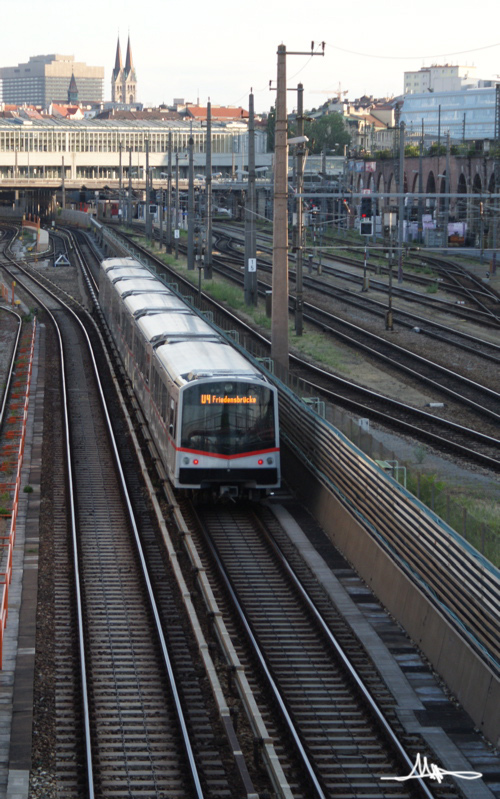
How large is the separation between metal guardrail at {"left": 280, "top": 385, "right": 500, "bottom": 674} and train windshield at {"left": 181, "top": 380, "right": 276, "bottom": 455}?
1420mm

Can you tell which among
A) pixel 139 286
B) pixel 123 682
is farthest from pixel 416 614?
pixel 139 286

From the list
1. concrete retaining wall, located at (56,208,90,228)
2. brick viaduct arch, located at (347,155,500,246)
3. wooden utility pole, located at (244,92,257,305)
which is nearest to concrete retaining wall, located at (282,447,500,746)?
wooden utility pole, located at (244,92,257,305)

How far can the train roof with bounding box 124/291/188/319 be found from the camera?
30.3 meters

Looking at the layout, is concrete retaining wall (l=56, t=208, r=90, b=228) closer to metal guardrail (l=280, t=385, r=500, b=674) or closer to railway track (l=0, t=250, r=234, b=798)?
metal guardrail (l=280, t=385, r=500, b=674)

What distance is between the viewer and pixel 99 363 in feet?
133

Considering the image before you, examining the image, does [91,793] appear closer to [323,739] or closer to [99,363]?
[323,739]

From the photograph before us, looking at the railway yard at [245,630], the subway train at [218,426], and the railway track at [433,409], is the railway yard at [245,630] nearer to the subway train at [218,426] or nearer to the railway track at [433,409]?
the railway track at [433,409]

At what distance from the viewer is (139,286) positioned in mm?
37375

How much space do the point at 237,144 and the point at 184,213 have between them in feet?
262

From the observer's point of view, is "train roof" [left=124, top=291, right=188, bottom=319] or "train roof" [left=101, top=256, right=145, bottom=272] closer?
"train roof" [left=124, top=291, right=188, bottom=319]

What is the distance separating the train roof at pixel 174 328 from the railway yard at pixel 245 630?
6.90 feet

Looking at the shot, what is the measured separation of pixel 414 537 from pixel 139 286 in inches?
922

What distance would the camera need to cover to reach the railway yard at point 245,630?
11727 mm

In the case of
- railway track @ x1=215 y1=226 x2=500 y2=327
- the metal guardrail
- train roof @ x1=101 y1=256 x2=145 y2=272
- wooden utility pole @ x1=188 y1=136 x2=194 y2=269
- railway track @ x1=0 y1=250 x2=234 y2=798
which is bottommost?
railway track @ x1=0 y1=250 x2=234 y2=798
